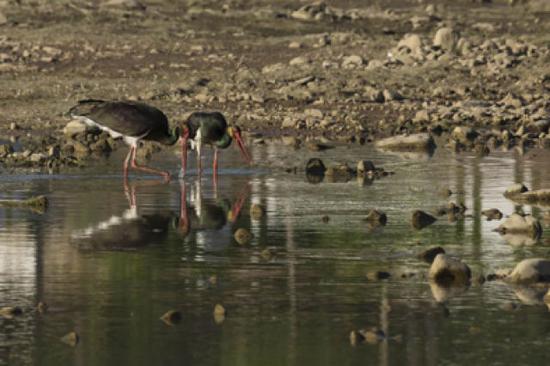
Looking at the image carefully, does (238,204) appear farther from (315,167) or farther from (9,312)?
(9,312)

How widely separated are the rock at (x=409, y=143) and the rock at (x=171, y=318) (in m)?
13.3

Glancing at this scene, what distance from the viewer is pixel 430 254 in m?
14.6

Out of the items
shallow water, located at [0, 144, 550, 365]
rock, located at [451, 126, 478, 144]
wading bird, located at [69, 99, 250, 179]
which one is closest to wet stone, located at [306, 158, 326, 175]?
shallow water, located at [0, 144, 550, 365]

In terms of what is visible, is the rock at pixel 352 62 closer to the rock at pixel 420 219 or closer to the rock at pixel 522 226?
the rock at pixel 420 219

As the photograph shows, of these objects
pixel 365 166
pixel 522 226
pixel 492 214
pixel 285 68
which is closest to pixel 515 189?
pixel 492 214

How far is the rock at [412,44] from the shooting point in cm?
3488

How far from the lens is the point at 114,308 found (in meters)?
12.5

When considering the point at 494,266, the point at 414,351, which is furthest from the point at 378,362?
the point at 494,266

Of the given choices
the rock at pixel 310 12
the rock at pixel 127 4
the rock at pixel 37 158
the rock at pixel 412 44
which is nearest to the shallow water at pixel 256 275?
the rock at pixel 37 158

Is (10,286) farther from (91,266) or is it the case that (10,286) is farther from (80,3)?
(80,3)

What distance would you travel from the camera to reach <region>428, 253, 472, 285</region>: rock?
1335 cm

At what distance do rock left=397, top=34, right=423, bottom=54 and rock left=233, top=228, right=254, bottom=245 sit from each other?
1924 cm

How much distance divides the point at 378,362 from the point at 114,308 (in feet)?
8.15

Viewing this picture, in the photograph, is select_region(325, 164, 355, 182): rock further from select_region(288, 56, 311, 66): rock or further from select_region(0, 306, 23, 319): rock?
select_region(288, 56, 311, 66): rock
